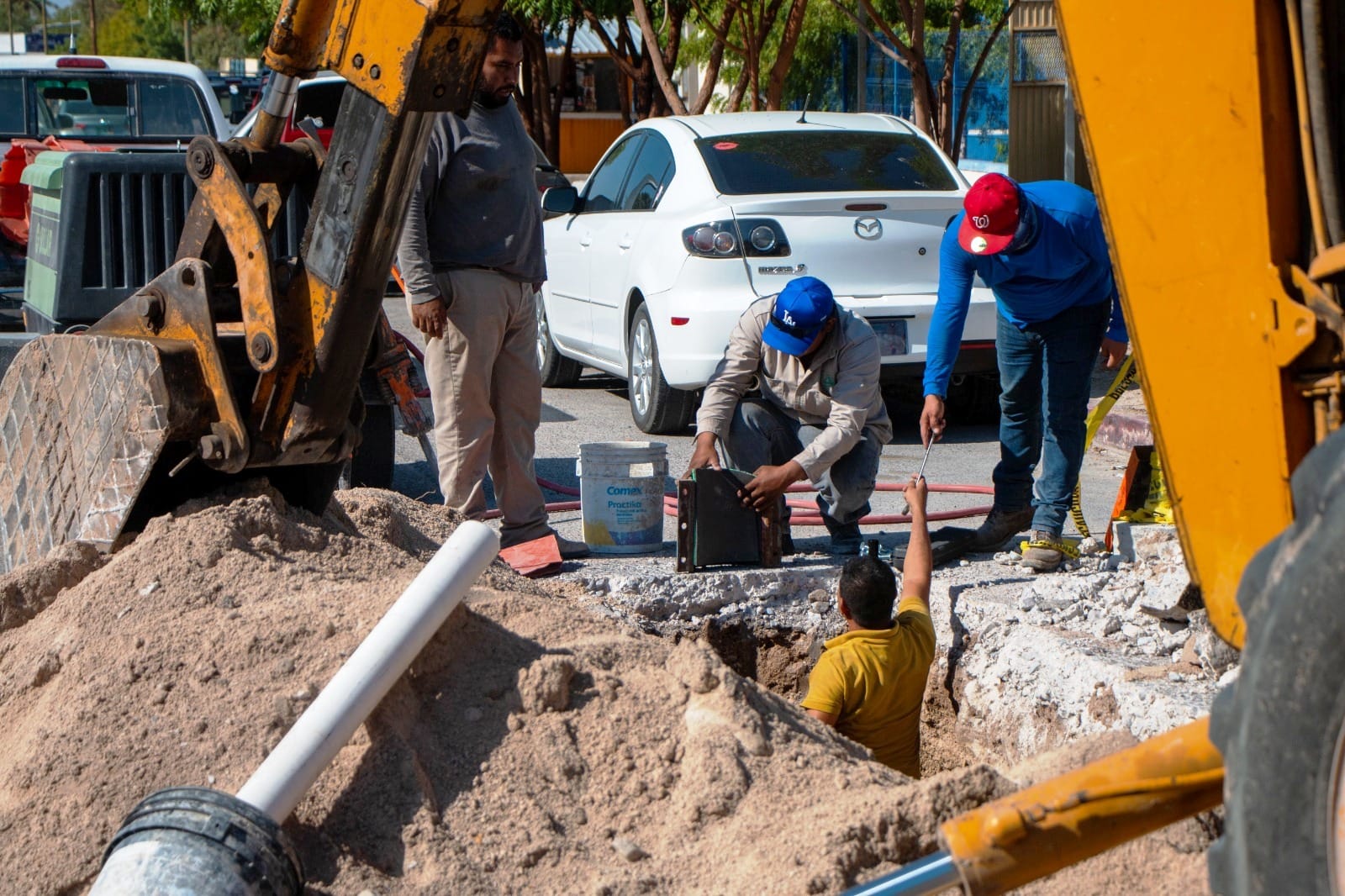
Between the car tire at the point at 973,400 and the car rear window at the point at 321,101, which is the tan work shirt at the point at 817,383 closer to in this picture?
the car tire at the point at 973,400

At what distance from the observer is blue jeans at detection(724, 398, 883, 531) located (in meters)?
5.98

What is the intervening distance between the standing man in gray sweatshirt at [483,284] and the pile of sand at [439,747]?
1.89 meters

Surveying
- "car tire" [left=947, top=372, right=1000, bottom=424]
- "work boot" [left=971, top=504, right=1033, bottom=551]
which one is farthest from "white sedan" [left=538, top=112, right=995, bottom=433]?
"work boot" [left=971, top=504, right=1033, bottom=551]

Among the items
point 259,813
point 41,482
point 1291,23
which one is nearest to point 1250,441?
point 1291,23

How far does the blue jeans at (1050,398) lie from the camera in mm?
5820

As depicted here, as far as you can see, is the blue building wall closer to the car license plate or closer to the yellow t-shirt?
the car license plate

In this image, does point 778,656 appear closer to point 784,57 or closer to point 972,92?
point 784,57

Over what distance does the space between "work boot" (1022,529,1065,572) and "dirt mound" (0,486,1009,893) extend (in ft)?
7.40

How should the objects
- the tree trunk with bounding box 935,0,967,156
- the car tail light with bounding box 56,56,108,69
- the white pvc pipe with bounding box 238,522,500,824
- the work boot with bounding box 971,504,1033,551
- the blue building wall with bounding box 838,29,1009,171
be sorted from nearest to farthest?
the white pvc pipe with bounding box 238,522,500,824 < the work boot with bounding box 971,504,1033,551 < the car tail light with bounding box 56,56,108,69 < the tree trunk with bounding box 935,0,967,156 < the blue building wall with bounding box 838,29,1009,171

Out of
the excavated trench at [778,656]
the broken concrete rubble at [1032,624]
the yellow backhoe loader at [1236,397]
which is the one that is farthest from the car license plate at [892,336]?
the yellow backhoe loader at [1236,397]

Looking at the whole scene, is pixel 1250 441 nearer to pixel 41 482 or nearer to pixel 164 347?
pixel 164 347

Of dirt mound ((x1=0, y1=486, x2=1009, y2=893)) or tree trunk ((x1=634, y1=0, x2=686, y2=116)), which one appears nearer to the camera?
dirt mound ((x1=0, y1=486, x2=1009, y2=893))

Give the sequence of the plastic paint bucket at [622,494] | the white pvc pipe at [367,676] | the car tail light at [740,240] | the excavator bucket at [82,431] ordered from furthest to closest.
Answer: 1. the car tail light at [740,240]
2. the plastic paint bucket at [622,494]
3. the excavator bucket at [82,431]
4. the white pvc pipe at [367,676]

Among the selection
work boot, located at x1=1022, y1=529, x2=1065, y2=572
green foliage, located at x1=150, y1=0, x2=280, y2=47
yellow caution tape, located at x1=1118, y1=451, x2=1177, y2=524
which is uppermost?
green foliage, located at x1=150, y1=0, x2=280, y2=47
